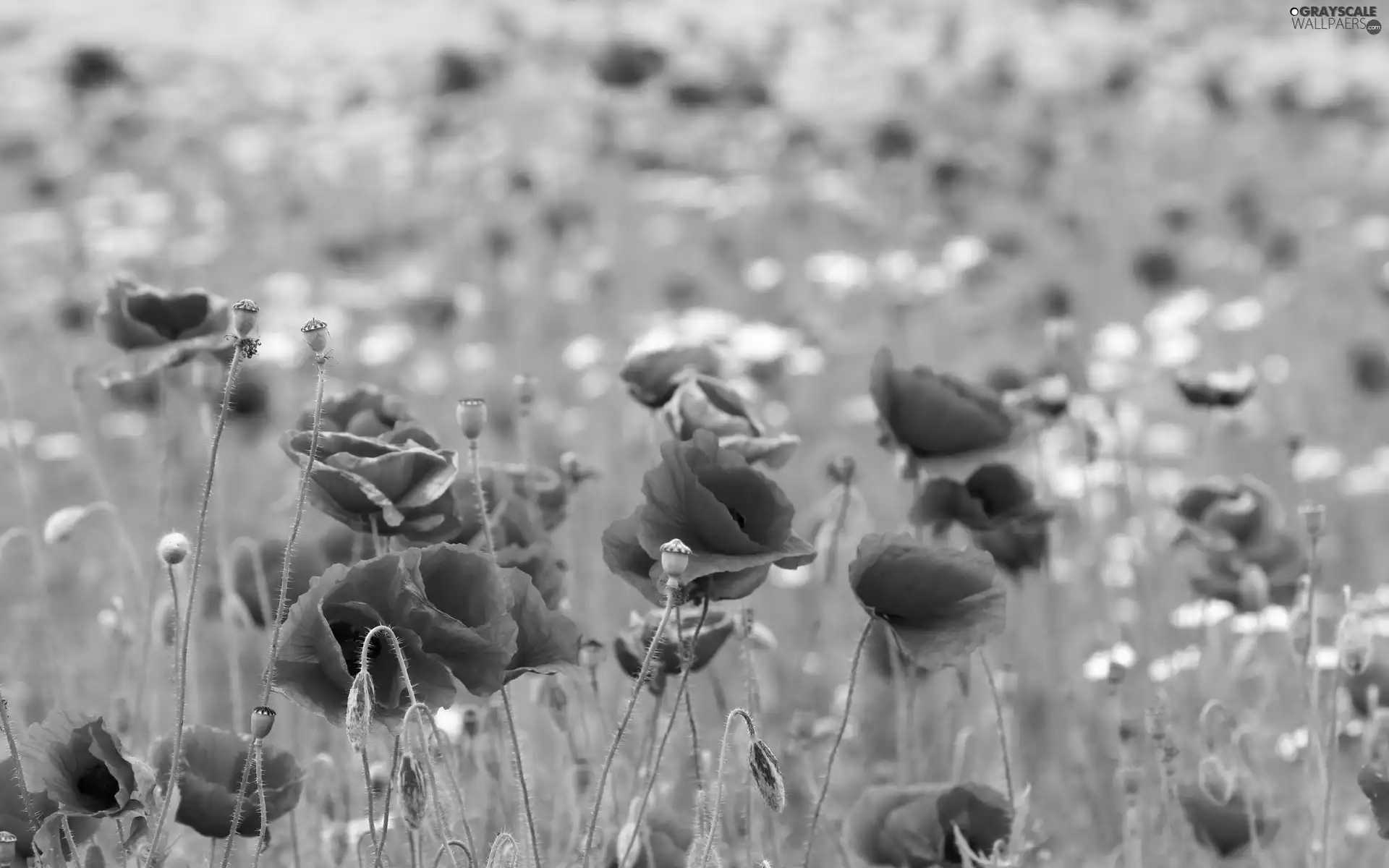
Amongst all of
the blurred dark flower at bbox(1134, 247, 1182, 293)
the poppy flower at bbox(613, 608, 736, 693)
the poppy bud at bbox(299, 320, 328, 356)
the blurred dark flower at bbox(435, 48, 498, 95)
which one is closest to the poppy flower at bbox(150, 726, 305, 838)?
the poppy flower at bbox(613, 608, 736, 693)

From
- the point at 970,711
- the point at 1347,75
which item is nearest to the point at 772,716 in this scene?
the point at 970,711

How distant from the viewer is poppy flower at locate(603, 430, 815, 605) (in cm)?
135

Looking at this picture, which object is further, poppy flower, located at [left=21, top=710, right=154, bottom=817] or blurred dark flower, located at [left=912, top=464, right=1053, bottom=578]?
blurred dark flower, located at [left=912, top=464, right=1053, bottom=578]

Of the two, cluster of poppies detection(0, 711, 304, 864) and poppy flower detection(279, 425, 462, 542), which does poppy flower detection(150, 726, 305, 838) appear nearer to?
→ cluster of poppies detection(0, 711, 304, 864)

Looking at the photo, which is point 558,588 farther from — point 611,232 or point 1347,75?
point 1347,75

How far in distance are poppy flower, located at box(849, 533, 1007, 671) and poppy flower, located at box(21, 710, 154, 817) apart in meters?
0.62

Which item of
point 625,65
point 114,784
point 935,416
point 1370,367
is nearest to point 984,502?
point 935,416

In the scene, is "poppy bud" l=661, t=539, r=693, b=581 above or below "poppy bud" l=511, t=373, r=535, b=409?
above

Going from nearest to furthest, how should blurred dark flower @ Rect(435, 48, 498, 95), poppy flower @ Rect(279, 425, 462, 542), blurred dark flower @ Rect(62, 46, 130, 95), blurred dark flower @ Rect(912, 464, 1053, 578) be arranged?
poppy flower @ Rect(279, 425, 462, 542)
blurred dark flower @ Rect(912, 464, 1053, 578)
blurred dark flower @ Rect(62, 46, 130, 95)
blurred dark flower @ Rect(435, 48, 498, 95)

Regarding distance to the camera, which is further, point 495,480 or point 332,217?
point 332,217

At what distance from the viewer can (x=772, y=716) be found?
302cm

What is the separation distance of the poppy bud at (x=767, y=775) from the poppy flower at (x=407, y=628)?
0.21m

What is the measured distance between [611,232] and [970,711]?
3514mm

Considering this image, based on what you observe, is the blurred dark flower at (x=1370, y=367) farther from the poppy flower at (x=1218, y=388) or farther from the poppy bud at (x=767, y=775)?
the poppy bud at (x=767, y=775)
